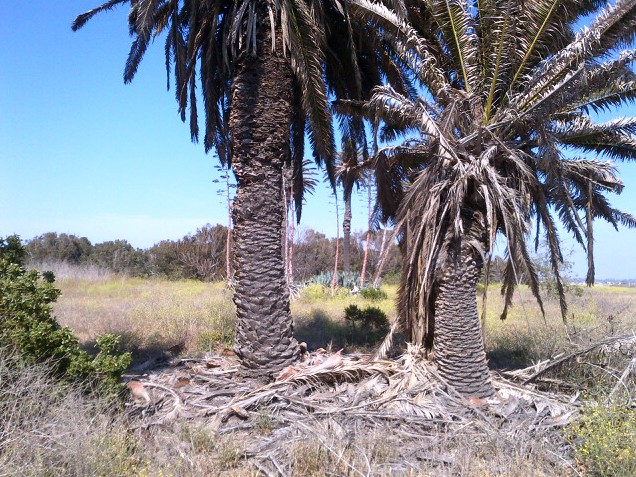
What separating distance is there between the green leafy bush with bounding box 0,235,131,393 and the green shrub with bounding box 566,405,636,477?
5210 mm

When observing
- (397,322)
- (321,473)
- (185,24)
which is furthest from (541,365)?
(185,24)

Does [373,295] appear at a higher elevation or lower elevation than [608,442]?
higher

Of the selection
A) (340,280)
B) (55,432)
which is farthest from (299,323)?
(340,280)

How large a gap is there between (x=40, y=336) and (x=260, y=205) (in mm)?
3488

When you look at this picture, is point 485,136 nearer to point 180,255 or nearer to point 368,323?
point 368,323

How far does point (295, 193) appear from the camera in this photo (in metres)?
9.66

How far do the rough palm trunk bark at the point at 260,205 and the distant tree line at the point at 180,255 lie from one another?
22505 millimetres

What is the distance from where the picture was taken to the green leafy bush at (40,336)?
214 inches

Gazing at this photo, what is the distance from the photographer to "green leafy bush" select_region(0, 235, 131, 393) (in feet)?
17.8

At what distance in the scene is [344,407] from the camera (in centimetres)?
620

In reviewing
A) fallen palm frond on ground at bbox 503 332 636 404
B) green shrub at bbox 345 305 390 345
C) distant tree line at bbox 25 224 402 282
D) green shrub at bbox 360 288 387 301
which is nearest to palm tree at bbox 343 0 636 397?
fallen palm frond on ground at bbox 503 332 636 404

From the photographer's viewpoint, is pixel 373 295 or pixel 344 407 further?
pixel 373 295

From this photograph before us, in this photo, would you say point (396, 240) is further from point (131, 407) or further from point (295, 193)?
point (131, 407)

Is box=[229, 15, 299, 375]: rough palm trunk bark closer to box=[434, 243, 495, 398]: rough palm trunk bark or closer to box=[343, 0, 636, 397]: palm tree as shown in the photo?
box=[343, 0, 636, 397]: palm tree
